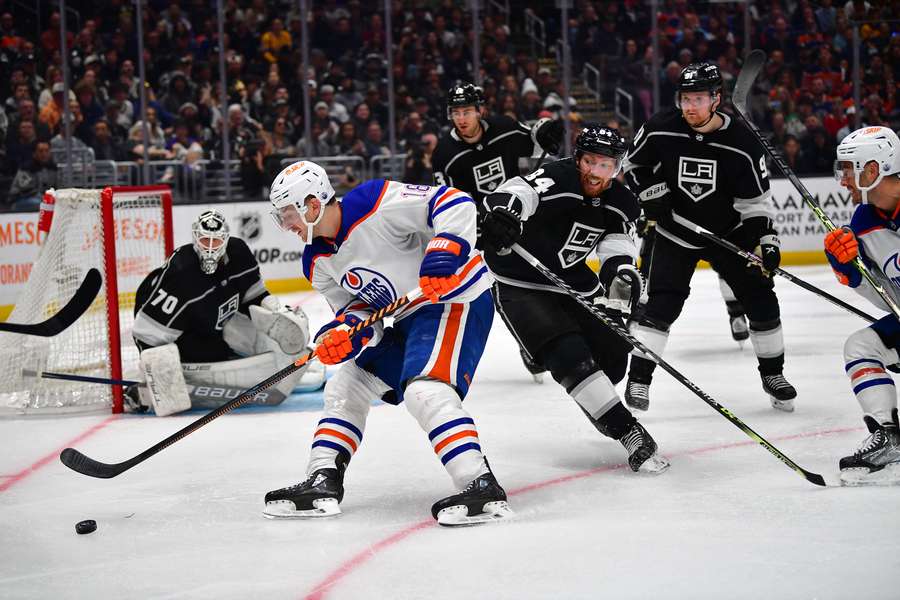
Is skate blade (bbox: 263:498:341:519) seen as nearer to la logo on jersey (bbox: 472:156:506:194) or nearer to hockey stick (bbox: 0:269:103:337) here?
hockey stick (bbox: 0:269:103:337)

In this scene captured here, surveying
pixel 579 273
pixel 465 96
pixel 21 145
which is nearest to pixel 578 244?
pixel 579 273

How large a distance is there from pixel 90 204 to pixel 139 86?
392cm

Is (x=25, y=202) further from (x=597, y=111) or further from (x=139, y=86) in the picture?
(x=597, y=111)

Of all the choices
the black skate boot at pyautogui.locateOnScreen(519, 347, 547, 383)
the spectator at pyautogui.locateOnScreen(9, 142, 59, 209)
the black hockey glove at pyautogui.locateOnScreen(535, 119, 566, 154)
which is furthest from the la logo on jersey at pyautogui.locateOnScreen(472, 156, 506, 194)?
the spectator at pyautogui.locateOnScreen(9, 142, 59, 209)

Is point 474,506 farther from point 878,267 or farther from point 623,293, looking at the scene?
point 878,267

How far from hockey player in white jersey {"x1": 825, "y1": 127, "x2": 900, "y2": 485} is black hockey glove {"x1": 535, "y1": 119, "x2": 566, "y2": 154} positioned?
1.94m

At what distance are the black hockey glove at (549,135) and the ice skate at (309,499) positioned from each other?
2.45m

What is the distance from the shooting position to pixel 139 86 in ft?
26.3

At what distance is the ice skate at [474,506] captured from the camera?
2598 millimetres

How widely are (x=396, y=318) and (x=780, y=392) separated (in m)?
1.71

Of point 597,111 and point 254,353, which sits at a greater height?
point 597,111

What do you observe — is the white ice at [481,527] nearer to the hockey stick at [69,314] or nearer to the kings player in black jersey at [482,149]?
the hockey stick at [69,314]

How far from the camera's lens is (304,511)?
2760 mm

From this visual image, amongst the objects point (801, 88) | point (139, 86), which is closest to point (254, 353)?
point (139, 86)
